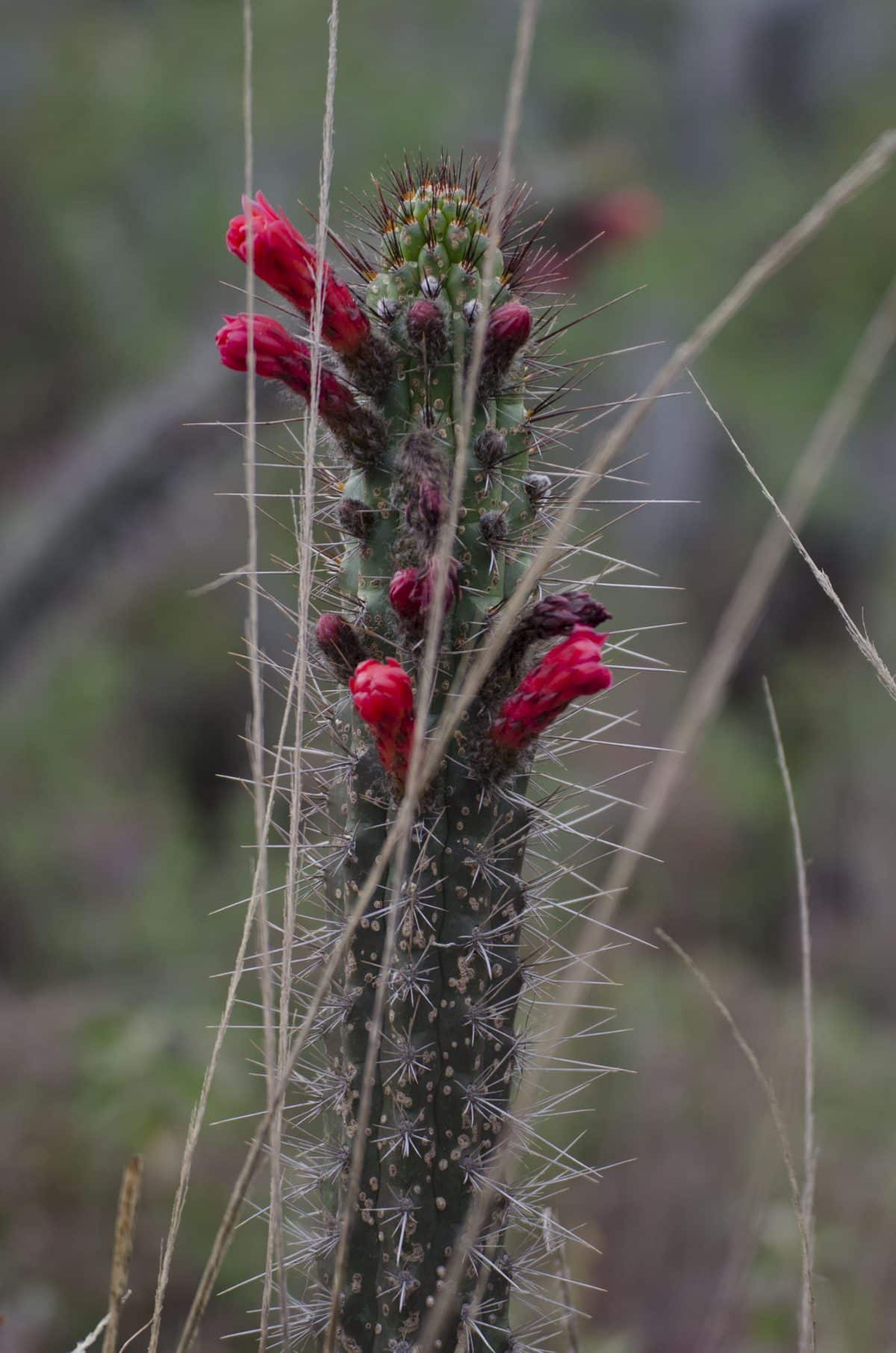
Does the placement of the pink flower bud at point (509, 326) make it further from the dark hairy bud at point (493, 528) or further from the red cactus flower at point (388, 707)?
the red cactus flower at point (388, 707)

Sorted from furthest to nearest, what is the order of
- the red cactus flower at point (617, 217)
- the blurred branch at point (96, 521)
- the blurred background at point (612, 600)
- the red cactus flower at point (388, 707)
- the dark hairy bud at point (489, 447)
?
the red cactus flower at point (617, 217)
the blurred branch at point (96, 521)
the blurred background at point (612, 600)
the dark hairy bud at point (489, 447)
the red cactus flower at point (388, 707)

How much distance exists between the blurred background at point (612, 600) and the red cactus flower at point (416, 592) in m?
1.16

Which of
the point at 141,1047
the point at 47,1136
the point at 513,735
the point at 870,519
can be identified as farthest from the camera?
the point at 870,519

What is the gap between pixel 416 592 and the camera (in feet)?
4.44

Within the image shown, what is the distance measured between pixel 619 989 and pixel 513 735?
424cm

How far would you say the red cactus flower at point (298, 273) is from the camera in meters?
1.42

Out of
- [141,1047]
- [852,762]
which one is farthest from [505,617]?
[852,762]

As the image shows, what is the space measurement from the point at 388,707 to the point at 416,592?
0.13m

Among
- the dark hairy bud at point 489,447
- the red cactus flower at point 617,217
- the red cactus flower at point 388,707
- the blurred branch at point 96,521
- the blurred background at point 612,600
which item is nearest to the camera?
the red cactus flower at point 388,707

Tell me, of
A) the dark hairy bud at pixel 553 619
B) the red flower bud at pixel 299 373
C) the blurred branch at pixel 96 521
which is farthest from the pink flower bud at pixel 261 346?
the blurred branch at pixel 96 521

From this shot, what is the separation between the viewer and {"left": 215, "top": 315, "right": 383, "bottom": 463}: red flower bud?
1.43 metres

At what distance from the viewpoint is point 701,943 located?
794 cm

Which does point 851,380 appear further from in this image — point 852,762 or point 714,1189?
point 852,762

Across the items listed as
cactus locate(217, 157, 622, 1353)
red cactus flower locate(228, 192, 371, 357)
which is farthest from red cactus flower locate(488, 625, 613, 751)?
red cactus flower locate(228, 192, 371, 357)
